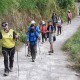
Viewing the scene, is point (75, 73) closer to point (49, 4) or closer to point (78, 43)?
point (78, 43)

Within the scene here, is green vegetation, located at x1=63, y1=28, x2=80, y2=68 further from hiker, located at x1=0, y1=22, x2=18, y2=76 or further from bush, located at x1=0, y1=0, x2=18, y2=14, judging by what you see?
bush, located at x1=0, y1=0, x2=18, y2=14

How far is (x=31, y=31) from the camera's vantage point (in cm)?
1235

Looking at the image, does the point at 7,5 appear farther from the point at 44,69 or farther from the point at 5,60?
the point at 5,60

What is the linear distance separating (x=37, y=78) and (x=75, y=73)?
1.55 meters

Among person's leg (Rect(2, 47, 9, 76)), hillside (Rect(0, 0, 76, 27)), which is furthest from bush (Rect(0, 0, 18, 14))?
person's leg (Rect(2, 47, 9, 76))

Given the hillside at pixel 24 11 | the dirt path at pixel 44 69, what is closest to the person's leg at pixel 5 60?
the dirt path at pixel 44 69

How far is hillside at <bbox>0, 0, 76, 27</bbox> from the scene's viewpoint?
17562 millimetres

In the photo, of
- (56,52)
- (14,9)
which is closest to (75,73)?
(56,52)

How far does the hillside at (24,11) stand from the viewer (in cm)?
1756

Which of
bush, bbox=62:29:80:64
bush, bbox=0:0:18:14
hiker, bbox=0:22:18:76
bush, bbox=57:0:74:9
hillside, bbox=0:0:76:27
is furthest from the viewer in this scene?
bush, bbox=57:0:74:9

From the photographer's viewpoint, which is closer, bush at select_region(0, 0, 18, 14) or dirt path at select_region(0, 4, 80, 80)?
dirt path at select_region(0, 4, 80, 80)

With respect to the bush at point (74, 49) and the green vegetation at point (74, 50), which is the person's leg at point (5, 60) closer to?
the green vegetation at point (74, 50)

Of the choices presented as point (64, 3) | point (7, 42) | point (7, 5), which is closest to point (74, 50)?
point (7, 5)

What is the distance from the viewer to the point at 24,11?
2175cm
